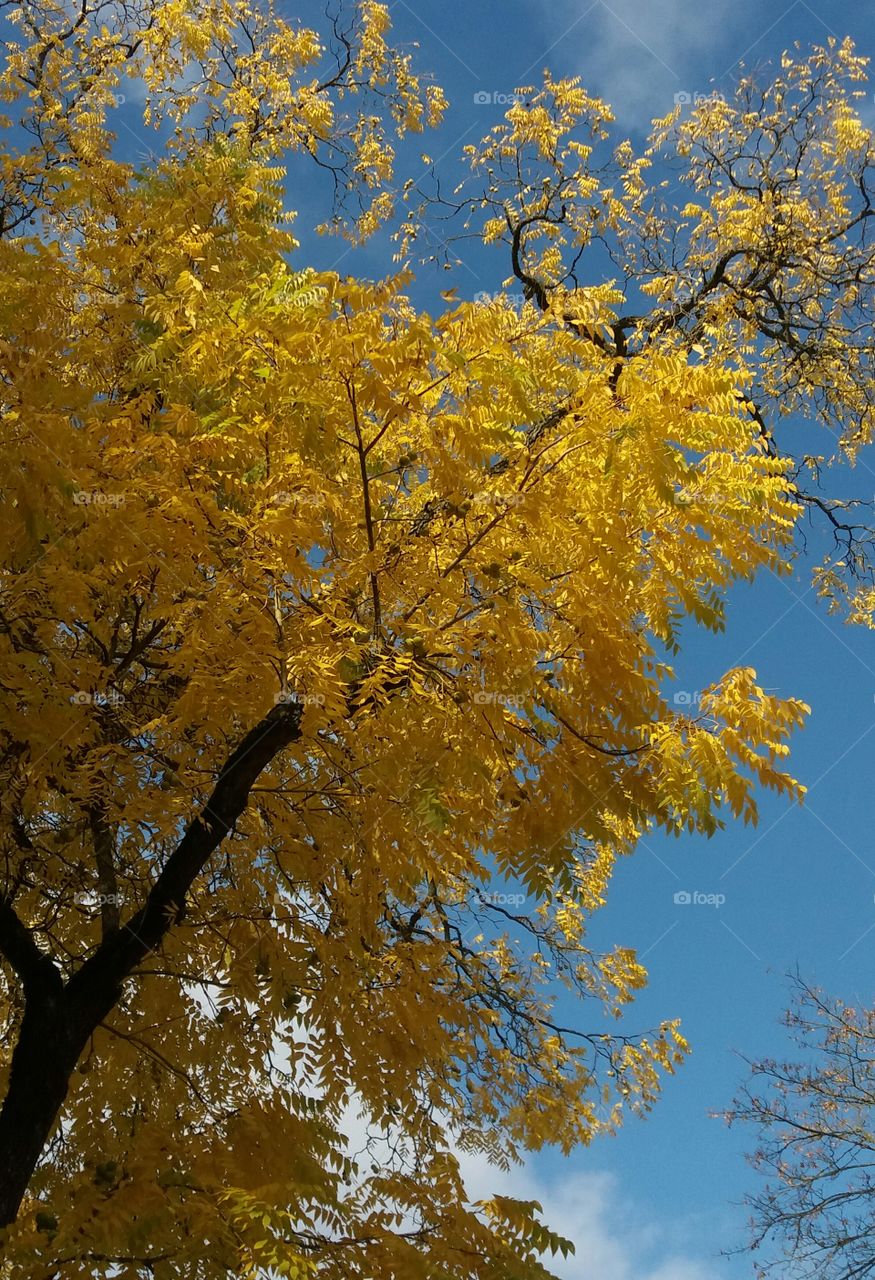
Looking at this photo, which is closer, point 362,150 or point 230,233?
point 230,233

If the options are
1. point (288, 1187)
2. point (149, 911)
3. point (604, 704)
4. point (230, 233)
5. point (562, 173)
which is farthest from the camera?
point (562, 173)

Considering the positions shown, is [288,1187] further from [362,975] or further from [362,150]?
[362,150]

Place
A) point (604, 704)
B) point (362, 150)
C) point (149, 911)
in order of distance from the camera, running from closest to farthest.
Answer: point (604, 704) < point (149, 911) < point (362, 150)

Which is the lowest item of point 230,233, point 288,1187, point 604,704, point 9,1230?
point 9,1230

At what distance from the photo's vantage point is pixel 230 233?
7.21 metres

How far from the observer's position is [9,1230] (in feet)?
13.1

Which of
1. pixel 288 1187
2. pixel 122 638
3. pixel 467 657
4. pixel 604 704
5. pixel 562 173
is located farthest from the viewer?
pixel 562 173

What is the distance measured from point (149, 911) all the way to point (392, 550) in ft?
7.62

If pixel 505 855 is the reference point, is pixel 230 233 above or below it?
above

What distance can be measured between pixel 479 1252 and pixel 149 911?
225cm

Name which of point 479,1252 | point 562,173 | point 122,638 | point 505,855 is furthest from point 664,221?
point 479,1252

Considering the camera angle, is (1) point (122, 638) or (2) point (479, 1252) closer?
(2) point (479, 1252)

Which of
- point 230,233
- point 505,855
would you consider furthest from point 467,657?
point 230,233

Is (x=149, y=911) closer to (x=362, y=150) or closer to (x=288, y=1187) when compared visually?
(x=288, y=1187)
